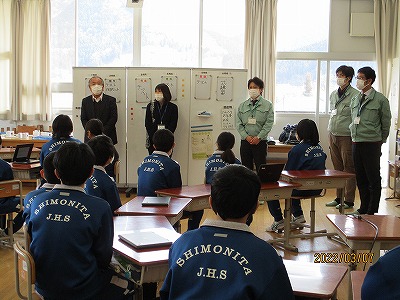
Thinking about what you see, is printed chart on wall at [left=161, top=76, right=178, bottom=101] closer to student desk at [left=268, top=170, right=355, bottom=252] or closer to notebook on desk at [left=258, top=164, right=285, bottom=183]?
student desk at [left=268, top=170, right=355, bottom=252]

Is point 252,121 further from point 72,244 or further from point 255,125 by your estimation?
point 72,244

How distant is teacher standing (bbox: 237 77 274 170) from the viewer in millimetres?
6555

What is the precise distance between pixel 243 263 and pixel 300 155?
12.5 feet

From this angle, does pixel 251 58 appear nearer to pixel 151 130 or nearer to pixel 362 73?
pixel 151 130

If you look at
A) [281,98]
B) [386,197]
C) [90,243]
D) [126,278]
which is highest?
[281,98]

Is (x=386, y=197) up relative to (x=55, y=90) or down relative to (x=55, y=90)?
down

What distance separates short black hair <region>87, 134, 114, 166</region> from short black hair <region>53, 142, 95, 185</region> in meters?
0.94

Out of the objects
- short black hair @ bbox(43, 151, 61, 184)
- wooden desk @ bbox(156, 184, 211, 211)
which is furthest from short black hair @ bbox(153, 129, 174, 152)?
short black hair @ bbox(43, 151, 61, 184)

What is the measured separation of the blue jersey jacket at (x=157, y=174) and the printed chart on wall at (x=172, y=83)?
11.4 ft

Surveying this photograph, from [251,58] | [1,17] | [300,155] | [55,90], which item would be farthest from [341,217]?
[1,17]

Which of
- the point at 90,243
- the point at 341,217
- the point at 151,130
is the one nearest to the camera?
the point at 90,243

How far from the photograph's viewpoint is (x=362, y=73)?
5.79m

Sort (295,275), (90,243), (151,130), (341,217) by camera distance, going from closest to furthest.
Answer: (295,275)
(90,243)
(341,217)
(151,130)

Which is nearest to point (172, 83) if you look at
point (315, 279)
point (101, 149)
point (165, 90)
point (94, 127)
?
point (165, 90)
